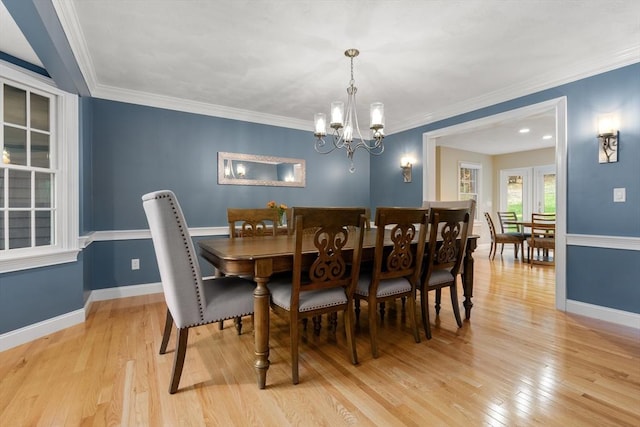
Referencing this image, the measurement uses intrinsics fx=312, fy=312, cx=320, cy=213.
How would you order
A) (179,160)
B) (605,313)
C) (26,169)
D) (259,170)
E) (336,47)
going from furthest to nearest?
(259,170) < (179,160) < (605,313) < (336,47) < (26,169)

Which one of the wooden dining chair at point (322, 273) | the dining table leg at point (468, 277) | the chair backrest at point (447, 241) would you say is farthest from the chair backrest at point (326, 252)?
A: the dining table leg at point (468, 277)

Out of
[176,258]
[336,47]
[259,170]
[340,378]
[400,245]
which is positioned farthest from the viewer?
[259,170]

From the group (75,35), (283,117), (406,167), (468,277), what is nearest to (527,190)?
(406,167)

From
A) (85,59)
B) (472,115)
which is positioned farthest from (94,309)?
(472,115)

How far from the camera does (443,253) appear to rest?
2.48m

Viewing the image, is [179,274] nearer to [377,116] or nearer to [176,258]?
[176,258]

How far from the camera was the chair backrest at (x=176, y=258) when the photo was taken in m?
1.60

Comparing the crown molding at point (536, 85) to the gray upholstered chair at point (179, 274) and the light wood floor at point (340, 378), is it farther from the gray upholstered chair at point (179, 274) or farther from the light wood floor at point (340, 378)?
the gray upholstered chair at point (179, 274)

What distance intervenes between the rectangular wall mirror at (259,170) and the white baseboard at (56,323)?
1.73m

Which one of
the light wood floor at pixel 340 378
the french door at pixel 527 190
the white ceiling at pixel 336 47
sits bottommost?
the light wood floor at pixel 340 378

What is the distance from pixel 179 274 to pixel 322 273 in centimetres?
80

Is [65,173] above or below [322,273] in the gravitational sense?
above

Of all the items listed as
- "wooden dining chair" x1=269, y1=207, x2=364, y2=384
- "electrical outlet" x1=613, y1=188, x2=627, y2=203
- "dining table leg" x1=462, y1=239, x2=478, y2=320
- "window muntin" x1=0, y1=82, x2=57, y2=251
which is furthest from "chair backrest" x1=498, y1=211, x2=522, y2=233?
"window muntin" x1=0, y1=82, x2=57, y2=251

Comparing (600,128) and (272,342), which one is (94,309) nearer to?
(272,342)
